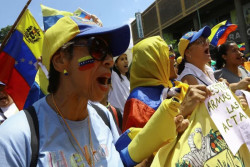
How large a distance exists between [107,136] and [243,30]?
25678mm

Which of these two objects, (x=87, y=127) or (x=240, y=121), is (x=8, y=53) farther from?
(x=240, y=121)

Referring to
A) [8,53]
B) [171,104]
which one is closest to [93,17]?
[8,53]

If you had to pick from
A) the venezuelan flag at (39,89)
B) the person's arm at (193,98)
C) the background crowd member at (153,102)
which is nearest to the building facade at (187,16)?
the venezuelan flag at (39,89)

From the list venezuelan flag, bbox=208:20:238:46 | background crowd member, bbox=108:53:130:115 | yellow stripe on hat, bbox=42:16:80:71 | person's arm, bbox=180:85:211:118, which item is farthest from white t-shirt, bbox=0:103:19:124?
venezuelan flag, bbox=208:20:238:46

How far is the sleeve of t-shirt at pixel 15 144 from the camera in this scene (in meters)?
1.12

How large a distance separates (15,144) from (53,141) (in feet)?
0.64

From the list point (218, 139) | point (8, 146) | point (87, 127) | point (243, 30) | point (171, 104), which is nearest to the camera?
point (8, 146)

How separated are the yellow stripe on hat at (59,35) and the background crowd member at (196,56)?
1855 mm

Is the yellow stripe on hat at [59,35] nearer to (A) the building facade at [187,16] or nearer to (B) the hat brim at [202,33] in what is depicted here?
(B) the hat brim at [202,33]

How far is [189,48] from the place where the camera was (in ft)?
10.5

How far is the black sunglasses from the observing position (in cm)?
142

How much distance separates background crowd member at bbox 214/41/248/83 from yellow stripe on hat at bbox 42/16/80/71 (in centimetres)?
319

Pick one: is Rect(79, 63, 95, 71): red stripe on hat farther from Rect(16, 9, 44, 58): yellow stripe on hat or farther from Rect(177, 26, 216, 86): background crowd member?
Rect(16, 9, 44, 58): yellow stripe on hat

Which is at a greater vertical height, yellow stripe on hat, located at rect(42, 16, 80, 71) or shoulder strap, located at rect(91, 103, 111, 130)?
yellow stripe on hat, located at rect(42, 16, 80, 71)
